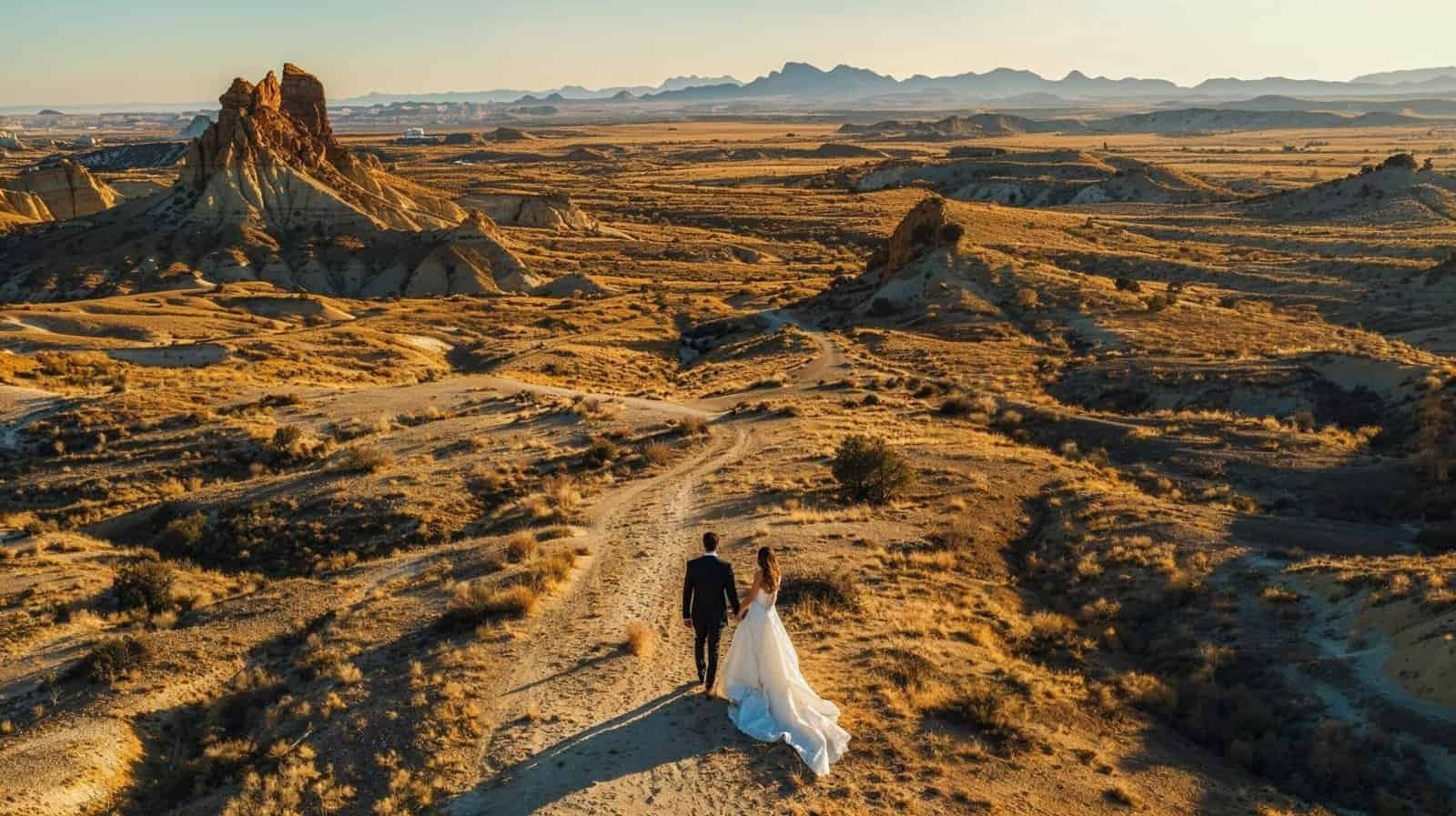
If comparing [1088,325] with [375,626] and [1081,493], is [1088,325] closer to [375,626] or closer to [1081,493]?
[1081,493]

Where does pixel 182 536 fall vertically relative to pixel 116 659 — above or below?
below

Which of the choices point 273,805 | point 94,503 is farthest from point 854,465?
point 94,503

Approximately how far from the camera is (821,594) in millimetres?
15219

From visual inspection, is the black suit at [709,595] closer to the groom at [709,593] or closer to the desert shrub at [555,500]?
the groom at [709,593]

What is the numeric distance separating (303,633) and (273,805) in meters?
5.50

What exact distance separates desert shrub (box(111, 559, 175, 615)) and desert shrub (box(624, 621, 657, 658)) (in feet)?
30.9

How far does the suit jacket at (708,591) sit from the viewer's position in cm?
1078

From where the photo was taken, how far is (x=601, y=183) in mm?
146625

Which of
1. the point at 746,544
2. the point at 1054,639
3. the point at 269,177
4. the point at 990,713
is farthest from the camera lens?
the point at 269,177

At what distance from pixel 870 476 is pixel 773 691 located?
11587mm

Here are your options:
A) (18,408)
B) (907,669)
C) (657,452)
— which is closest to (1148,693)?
(907,669)

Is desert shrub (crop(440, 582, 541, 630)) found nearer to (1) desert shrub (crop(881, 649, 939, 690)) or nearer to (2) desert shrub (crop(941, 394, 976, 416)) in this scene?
(1) desert shrub (crop(881, 649, 939, 690))

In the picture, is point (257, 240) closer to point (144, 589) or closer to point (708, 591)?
point (144, 589)

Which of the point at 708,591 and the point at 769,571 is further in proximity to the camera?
the point at 708,591
